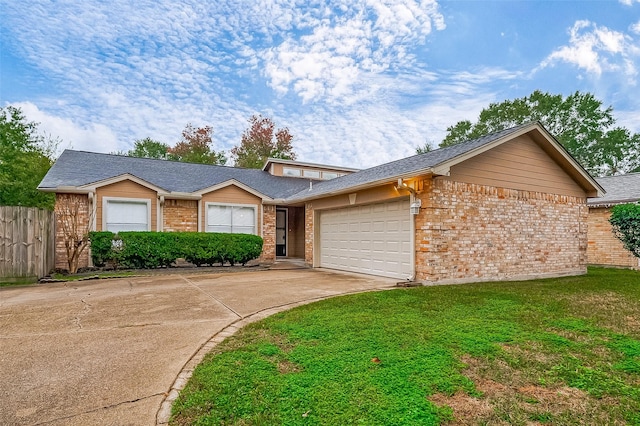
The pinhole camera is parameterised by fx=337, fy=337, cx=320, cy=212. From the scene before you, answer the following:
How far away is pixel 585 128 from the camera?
32656 mm

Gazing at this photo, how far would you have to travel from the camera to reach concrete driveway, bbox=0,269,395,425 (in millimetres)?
2533

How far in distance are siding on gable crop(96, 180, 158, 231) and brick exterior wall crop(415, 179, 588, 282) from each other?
30.9ft

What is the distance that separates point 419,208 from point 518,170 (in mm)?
3556

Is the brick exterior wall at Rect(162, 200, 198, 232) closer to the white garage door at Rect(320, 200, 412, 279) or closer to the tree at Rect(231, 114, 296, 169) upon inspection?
the white garage door at Rect(320, 200, 412, 279)

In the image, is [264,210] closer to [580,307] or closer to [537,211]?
[537,211]

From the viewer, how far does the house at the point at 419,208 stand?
8094 mm

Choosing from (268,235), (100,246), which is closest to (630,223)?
(268,235)

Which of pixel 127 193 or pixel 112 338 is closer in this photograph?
pixel 112 338

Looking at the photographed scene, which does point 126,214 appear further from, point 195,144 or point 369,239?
point 195,144

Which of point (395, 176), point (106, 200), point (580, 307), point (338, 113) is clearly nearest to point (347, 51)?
point (338, 113)

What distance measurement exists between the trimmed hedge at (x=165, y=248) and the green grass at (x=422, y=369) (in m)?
7.08

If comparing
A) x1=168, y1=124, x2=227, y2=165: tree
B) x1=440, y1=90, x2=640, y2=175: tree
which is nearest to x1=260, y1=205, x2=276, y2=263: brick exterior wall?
x1=168, y1=124, x2=227, y2=165: tree

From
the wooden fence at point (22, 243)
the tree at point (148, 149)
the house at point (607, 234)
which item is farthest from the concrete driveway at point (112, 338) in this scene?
the tree at point (148, 149)

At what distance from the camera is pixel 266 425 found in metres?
2.22
